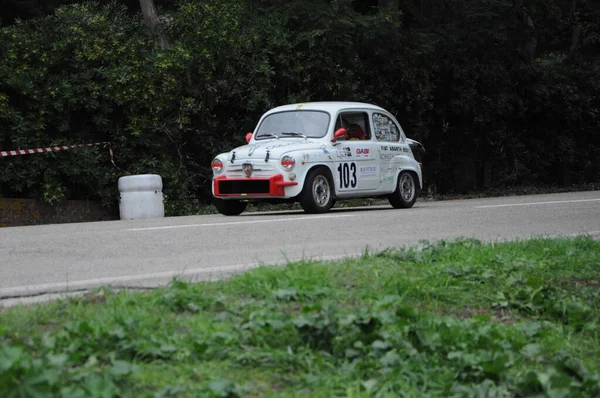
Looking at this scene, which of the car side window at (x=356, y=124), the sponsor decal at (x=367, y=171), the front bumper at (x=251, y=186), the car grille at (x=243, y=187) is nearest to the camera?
the front bumper at (x=251, y=186)

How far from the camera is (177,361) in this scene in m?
4.61

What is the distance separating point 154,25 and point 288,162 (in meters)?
7.33

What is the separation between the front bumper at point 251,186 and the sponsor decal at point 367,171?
5.85ft

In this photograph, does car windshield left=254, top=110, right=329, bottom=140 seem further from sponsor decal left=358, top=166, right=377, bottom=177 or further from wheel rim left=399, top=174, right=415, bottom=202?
wheel rim left=399, top=174, right=415, bottom=202

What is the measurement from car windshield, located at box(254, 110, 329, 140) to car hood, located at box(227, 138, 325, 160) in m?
0.26

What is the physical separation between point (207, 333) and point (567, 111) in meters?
24.0

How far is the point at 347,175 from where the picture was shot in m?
16.3

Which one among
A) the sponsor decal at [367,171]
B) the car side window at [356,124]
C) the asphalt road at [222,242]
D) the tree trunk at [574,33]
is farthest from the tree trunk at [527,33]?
the asphalt road at [222,242]

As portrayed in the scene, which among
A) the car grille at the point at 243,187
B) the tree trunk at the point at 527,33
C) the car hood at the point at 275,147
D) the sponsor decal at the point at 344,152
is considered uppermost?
the tree trunk at the point at 527,33

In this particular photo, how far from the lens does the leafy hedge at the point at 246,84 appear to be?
1834 cm

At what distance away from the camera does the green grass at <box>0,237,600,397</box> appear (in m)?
4.36

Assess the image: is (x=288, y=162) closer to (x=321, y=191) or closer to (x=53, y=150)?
(x=321, y=191)

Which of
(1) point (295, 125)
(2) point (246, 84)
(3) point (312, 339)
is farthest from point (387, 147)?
(3) point (312, 339)

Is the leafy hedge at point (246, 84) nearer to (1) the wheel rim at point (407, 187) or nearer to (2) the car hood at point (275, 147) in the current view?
(1) the wheel rim at point (407, 187)
